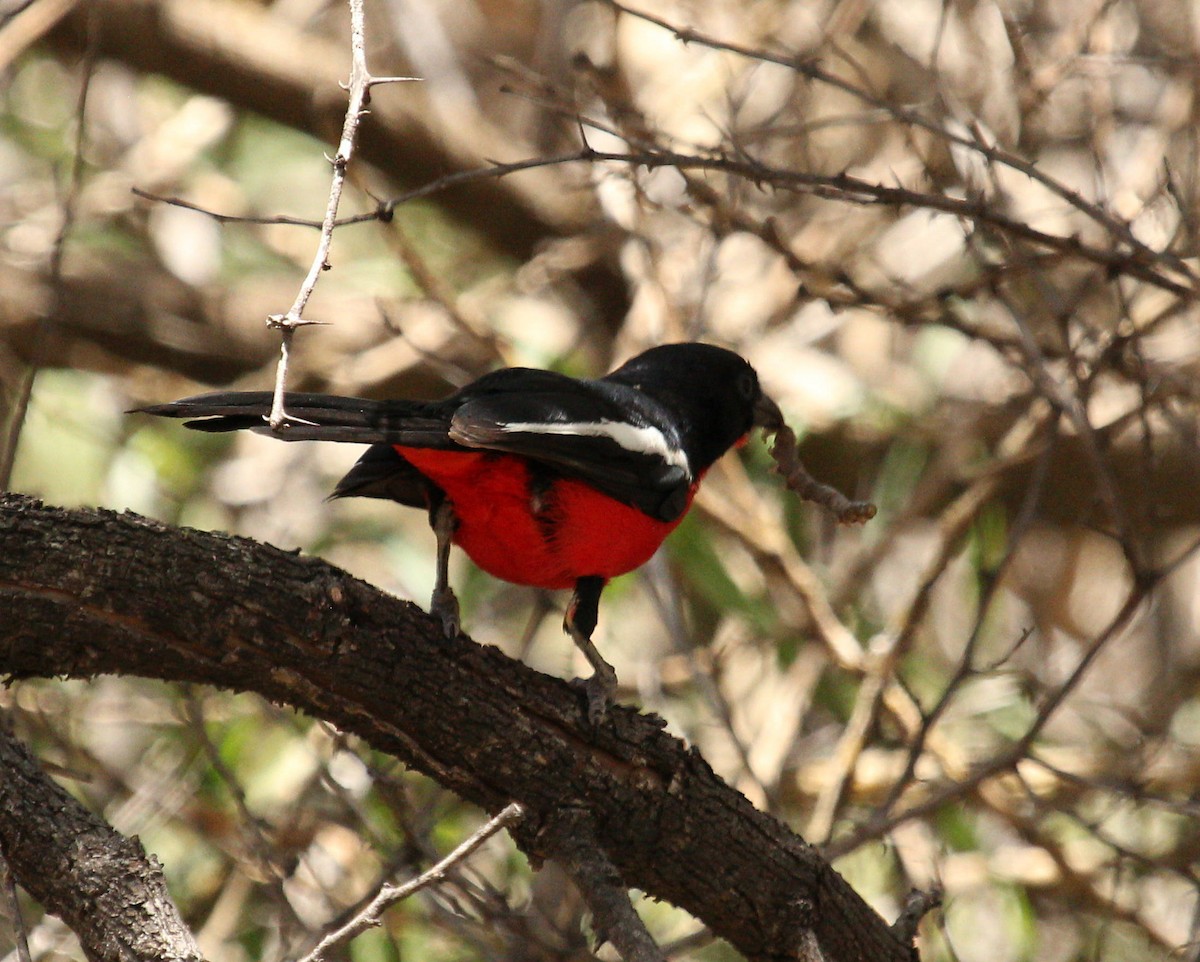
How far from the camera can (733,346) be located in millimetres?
5961

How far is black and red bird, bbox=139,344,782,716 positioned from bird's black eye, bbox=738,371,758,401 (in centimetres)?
41

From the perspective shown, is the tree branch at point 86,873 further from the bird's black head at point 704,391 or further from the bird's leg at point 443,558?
the bird's black head at point 704,391

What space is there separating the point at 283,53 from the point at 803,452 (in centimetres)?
303

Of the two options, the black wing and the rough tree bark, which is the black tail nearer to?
the black wing

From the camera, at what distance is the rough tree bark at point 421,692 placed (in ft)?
8.17

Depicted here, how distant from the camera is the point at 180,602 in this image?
2.52 metres

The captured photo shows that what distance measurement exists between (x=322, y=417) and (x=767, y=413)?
1.93 metres

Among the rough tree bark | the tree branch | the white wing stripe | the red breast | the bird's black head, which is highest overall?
the bird's black head

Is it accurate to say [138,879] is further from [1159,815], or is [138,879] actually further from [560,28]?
[560,28]

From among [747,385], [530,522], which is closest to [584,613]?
[530,522]

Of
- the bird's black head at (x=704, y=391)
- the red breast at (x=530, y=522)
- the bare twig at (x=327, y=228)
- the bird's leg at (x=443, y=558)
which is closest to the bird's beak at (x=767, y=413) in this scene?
the bird's black head at (x=704, y=391)

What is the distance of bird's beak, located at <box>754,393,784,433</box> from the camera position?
4.33 m

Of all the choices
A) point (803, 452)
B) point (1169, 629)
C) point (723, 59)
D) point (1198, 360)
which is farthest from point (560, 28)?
point (1169, 629)

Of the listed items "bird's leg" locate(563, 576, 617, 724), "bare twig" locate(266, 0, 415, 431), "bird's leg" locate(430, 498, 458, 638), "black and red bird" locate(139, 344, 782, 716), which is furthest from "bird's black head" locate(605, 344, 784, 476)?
"bare twig" locate(266, 0, 415, 431)
